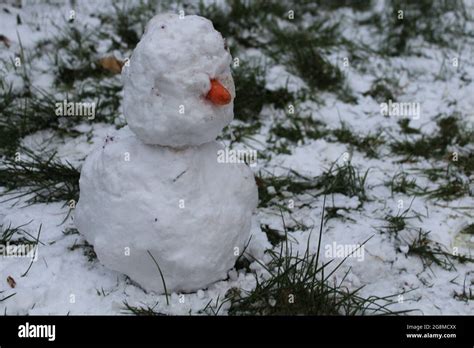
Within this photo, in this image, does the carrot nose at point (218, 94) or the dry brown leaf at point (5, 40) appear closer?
the carrot nose at point (218, 94)

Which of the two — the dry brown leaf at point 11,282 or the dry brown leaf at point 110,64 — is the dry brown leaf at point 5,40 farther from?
the dry brown leaf at point 11,282

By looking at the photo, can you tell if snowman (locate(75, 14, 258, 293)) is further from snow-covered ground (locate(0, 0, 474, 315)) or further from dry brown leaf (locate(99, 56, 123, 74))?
dry brown leaf (locate(99, 56, 123, 74))

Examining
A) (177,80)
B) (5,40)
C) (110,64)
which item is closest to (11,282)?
(177,80)

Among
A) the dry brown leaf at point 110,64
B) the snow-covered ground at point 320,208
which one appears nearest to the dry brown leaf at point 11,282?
the snow-covered ground at point 320,208

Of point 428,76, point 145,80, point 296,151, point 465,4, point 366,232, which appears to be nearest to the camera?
point 145,80

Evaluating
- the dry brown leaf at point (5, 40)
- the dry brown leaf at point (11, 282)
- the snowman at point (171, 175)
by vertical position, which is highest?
the dry brown leaf at point (5, 40)

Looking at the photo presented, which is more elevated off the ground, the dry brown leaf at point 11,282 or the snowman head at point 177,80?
the snowman head at point 177,80

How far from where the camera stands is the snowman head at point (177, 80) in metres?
2.02

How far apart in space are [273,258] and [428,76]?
2.34 meters

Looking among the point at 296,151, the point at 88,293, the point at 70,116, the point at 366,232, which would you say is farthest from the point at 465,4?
the point at 88,293

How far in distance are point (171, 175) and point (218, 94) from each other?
35 cm

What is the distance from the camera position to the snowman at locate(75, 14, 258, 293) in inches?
80.3
